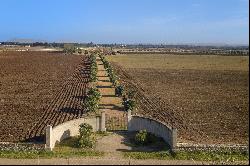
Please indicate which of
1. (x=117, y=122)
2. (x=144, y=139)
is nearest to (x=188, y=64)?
(x=117, y=122)

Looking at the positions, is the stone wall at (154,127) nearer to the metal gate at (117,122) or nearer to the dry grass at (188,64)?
the metal gate at (117,122)

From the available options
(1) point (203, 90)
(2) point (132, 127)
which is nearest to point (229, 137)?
(2) point (132, 127)

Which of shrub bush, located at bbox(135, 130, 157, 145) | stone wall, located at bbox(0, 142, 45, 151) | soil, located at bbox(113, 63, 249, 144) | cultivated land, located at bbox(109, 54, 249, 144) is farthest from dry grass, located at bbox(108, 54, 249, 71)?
stone wall, located at bbox(0, 142, 45, 151)

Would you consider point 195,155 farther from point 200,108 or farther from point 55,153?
point 200,108

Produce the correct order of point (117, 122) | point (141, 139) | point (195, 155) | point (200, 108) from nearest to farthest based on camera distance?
point (195, 155)
point (141, 139)
point (117, 122)
point (200, 108)

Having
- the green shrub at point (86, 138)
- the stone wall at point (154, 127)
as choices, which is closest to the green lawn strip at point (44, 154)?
the green shrub at point (86, 138)

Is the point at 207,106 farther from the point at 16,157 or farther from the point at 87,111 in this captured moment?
the point at 16,157
